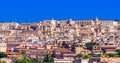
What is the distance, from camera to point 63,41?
78.6m

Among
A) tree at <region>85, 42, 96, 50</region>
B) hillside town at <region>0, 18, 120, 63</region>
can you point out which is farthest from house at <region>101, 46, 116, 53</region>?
tree at <region>85, 42, 96, 50</region>

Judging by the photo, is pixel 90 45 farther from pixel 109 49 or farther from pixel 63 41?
pixel 109 49

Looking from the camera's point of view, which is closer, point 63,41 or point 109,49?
point 109,49

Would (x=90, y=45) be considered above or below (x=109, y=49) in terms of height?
above

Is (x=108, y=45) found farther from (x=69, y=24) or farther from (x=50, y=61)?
(x=69, y=24)

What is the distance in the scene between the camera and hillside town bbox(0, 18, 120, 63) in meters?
60.9

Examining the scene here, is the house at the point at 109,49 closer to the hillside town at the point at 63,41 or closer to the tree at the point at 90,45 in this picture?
the hillside town at the point at 63,41

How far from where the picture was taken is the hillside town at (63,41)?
60.9m

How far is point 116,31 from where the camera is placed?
9794 centimetres

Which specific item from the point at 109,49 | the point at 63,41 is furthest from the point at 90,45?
the point at 109,49

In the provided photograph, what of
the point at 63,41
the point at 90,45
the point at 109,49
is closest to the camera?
the point at 109,49

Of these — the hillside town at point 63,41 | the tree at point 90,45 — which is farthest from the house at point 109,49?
Result: the tree at point 90,45

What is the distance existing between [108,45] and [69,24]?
37.5m

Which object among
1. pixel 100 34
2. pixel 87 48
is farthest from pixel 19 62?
pixel 100 34
